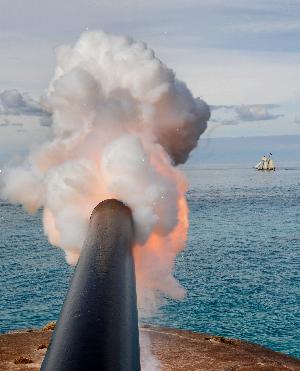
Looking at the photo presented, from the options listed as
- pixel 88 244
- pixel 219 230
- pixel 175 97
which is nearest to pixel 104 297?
pixel 88 244

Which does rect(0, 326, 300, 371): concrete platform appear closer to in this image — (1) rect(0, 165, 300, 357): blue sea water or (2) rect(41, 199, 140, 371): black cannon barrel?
(1) rect(0, 165, 300, 357): blue sea water

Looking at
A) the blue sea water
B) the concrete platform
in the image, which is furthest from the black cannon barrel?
the blue sea water

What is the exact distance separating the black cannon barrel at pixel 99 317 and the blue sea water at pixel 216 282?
47.2 meters

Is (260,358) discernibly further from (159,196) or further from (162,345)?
(159,196)

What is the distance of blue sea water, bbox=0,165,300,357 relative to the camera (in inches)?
2657

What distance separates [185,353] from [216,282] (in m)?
40.9

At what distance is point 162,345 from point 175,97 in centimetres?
2494

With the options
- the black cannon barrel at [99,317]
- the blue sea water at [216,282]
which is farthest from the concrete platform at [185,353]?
the black cannon barrel at [99,317]

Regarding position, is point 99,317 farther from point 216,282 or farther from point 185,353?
→ point 216,282

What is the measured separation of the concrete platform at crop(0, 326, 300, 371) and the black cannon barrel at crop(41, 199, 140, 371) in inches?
1014

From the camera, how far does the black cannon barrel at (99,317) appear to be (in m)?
11.1

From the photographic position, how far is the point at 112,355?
11281mm

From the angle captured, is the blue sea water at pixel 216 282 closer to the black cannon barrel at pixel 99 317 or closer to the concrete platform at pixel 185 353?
the concrete platform at pixel 185 353

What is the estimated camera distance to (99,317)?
503 inches
